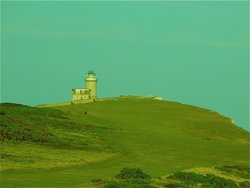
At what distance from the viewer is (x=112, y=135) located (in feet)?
163

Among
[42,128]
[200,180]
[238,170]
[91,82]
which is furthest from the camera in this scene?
[91,82]

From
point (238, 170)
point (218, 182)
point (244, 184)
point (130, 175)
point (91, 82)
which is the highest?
point (91, 82)

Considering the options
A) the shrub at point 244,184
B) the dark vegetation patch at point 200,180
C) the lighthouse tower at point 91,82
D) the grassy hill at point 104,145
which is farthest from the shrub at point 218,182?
the lighthouse tower at point 91,82

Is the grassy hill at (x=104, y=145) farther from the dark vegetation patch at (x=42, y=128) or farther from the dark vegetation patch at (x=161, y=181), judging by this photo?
the dark vegetation patch at (x=161, y=181)

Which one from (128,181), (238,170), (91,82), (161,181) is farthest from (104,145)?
(91,82)

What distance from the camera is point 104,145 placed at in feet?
137

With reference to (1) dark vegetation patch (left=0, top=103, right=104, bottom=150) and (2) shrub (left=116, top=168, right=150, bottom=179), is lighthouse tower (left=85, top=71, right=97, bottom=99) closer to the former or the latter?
(1) dark vegetation patch (left=0, top=103, right=104, bottom=150)

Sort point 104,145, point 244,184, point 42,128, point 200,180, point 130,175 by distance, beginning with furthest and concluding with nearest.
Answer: point 42,128 < point 104,145 < point 244,184 < point 200,180 < point 130,175

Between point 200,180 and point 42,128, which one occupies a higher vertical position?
point 42,128

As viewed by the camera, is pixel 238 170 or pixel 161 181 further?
pixel 238 170

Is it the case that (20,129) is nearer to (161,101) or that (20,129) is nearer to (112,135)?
(112,135)

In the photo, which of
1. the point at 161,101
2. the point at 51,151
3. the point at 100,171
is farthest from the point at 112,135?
the point at 161,101

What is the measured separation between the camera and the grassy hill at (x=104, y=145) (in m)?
28.0

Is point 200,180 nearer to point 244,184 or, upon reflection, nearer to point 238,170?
point 244,184
